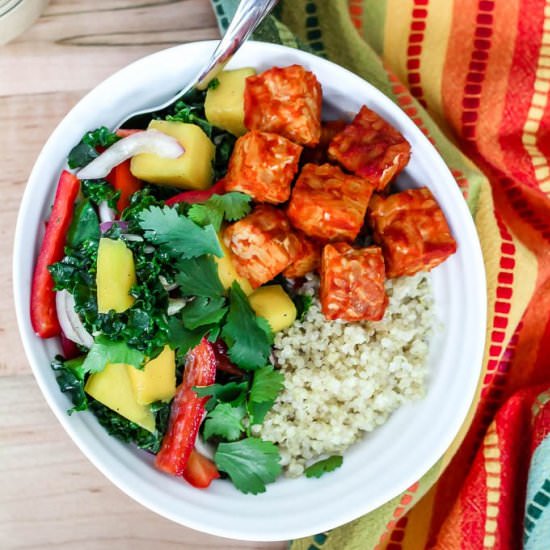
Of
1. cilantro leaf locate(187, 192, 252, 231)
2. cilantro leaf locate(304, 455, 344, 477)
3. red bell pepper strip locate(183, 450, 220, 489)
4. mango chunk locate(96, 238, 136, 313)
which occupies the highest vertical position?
cilantro leaf locate(187, 192, 252, 231)

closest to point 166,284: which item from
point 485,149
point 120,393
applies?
point 120,393

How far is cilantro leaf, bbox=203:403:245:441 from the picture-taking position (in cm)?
204

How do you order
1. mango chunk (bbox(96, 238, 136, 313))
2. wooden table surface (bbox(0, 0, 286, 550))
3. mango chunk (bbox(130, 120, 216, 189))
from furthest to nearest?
wooden table surface (bbox(0, 0, 286, 550))
mango chunk (bbox(130, 120, 216, 189))
mango chunk (bbox(96, 238, 136, 313))

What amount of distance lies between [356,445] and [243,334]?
0.51 metres

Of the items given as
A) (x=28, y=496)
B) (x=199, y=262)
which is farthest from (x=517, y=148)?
(x=28, y=496)

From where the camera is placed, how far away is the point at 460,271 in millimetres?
2154

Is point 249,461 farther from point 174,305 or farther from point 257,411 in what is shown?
point 174,305

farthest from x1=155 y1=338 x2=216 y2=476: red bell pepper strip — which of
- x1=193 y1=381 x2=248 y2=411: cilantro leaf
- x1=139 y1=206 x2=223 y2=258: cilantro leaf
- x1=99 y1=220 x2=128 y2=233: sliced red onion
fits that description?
x1=99 y1=220 x2=128 y2=233: sliced red onion

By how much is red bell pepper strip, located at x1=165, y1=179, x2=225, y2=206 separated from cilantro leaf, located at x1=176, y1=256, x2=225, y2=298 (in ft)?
0.50

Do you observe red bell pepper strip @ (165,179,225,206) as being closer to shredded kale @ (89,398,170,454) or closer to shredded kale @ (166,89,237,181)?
shredded kale @ (166,89,237,181)

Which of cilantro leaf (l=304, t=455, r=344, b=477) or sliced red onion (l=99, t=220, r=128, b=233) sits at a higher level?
sliced red onion (l=99, t=220, r=128, b=233)

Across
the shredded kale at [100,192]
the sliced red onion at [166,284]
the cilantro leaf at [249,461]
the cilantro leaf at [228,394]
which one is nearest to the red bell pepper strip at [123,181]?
the shredded kale at [100,192]

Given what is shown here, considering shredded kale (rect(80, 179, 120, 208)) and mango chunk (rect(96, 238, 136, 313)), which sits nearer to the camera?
mango chunk (rect(96, 238, 136, 313))

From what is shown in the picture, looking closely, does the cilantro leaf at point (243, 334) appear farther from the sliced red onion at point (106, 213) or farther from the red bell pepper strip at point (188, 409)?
the sliced red onion at point (106, 213)
